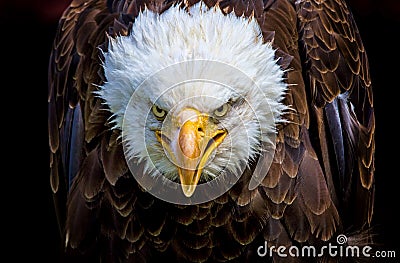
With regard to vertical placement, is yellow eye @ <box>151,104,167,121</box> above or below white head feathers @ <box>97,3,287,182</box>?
below

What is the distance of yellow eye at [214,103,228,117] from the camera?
0.92 metres

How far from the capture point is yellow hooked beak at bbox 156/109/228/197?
875 millimetres

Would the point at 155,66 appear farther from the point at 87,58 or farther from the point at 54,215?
the point at 54,215

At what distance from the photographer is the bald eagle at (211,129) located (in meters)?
0.93

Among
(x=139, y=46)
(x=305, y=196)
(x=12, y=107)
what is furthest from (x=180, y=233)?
(x=12, y=107)

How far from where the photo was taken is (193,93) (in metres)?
0.90

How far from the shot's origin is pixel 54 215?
1.38m

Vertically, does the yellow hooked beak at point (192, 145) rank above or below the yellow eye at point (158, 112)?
below

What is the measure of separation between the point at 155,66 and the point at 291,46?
26cm

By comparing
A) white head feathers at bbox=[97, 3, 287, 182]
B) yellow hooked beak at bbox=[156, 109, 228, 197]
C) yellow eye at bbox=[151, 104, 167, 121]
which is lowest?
yellow hooked beak at bbox=[156, 109, 228, 197]

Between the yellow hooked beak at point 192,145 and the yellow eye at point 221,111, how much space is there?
0.02 meters

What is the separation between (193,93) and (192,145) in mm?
77

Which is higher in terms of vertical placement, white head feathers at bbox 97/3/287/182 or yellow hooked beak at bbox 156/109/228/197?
white head feathers at bbox 97/3/287/182

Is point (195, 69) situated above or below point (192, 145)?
above
